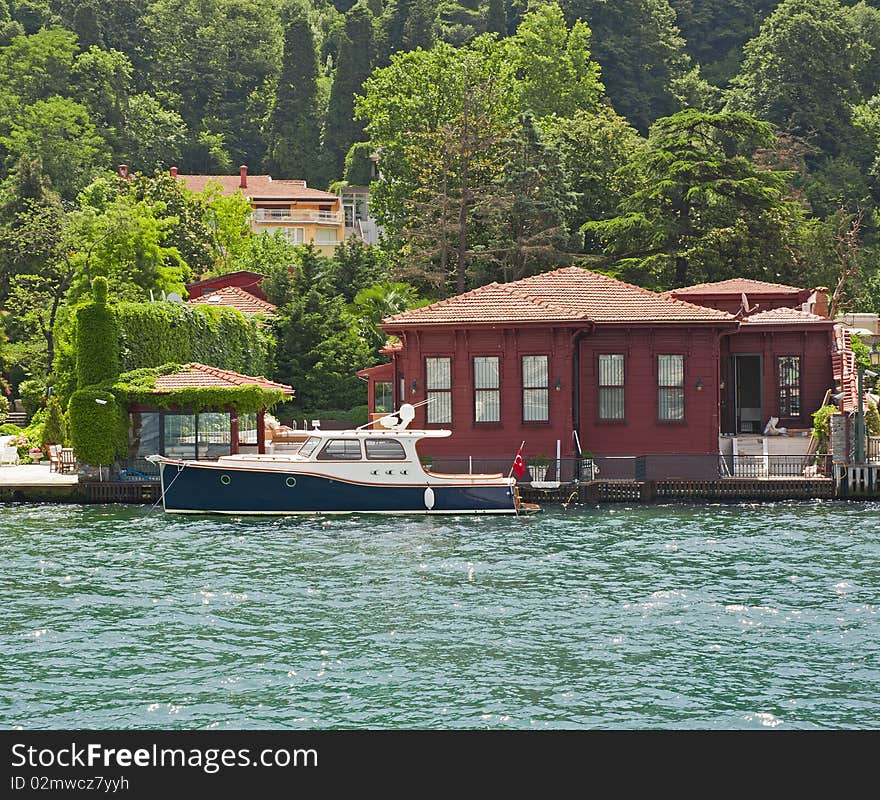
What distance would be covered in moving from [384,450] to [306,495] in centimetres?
261

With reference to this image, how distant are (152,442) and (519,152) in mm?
34328

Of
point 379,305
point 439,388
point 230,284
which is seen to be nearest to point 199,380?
point 439,388

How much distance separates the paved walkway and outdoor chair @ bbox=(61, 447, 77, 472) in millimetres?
306

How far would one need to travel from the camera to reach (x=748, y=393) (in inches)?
2084

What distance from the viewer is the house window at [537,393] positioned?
1833 inches

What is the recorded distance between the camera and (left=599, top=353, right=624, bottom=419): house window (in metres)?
47.2

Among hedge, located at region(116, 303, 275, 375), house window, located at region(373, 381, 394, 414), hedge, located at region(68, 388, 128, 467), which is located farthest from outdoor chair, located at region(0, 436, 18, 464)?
house window, located at region(373, 381, 394, 414)

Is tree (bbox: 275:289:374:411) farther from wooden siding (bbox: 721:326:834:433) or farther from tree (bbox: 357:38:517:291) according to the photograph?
wooden siding (bbox: 721:326:834:433)

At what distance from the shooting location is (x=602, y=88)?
108 m

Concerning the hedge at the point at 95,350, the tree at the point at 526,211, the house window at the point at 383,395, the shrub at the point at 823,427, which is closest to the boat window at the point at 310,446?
the hedge at the point at 95,350

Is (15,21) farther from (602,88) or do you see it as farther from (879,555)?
(879,555)

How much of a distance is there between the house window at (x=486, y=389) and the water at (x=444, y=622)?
6.07 metres

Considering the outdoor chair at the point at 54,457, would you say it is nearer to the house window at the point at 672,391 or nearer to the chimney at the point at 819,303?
the house window at the point at 672,391
